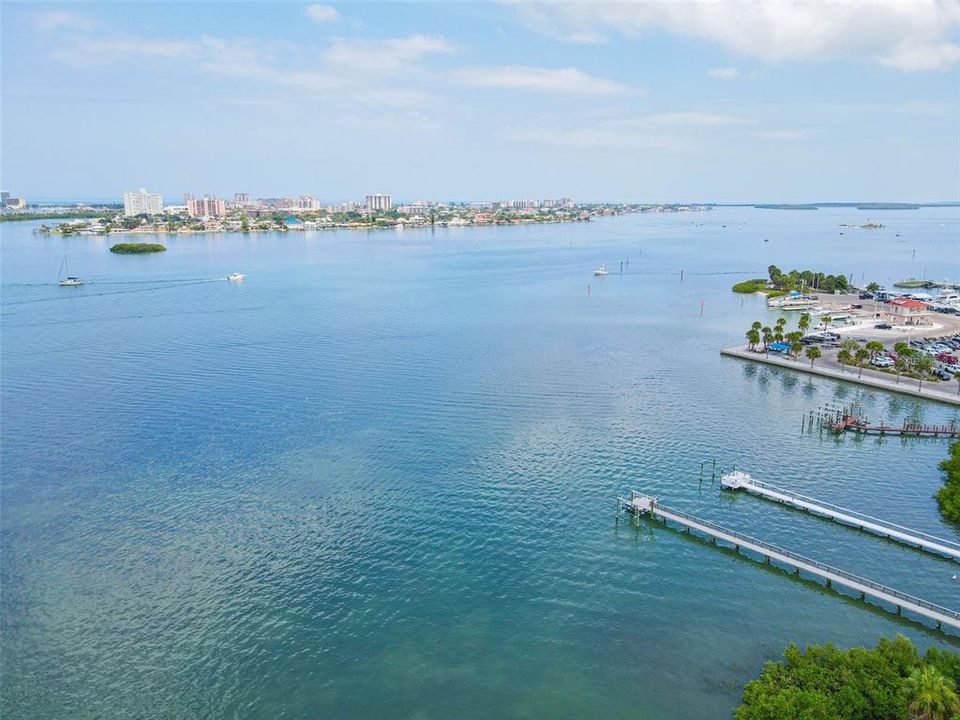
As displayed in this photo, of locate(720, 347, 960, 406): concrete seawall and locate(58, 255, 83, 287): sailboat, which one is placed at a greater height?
locate(58, 255, 83, 287): sailboat

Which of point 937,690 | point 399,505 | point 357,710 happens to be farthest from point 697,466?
point 357,710

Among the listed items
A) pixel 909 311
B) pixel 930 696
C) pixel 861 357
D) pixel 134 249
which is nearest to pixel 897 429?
pixel 861 357

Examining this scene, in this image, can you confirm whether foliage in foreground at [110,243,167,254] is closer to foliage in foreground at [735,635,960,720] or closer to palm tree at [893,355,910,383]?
palm tree at [893,355,910,383]

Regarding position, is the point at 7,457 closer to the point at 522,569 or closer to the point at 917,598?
the point at 522,569

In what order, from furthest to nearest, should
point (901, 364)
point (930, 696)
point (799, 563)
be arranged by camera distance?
point (901, 364), point (799, 563), point (930, 696)

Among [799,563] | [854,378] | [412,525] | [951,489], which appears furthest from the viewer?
[854,378]

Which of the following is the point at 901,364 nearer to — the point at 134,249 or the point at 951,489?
the point at 951,489

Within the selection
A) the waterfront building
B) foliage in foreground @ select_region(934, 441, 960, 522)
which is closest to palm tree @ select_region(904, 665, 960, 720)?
foliage in foreground @ select_region(934, 441, 960, 522)
